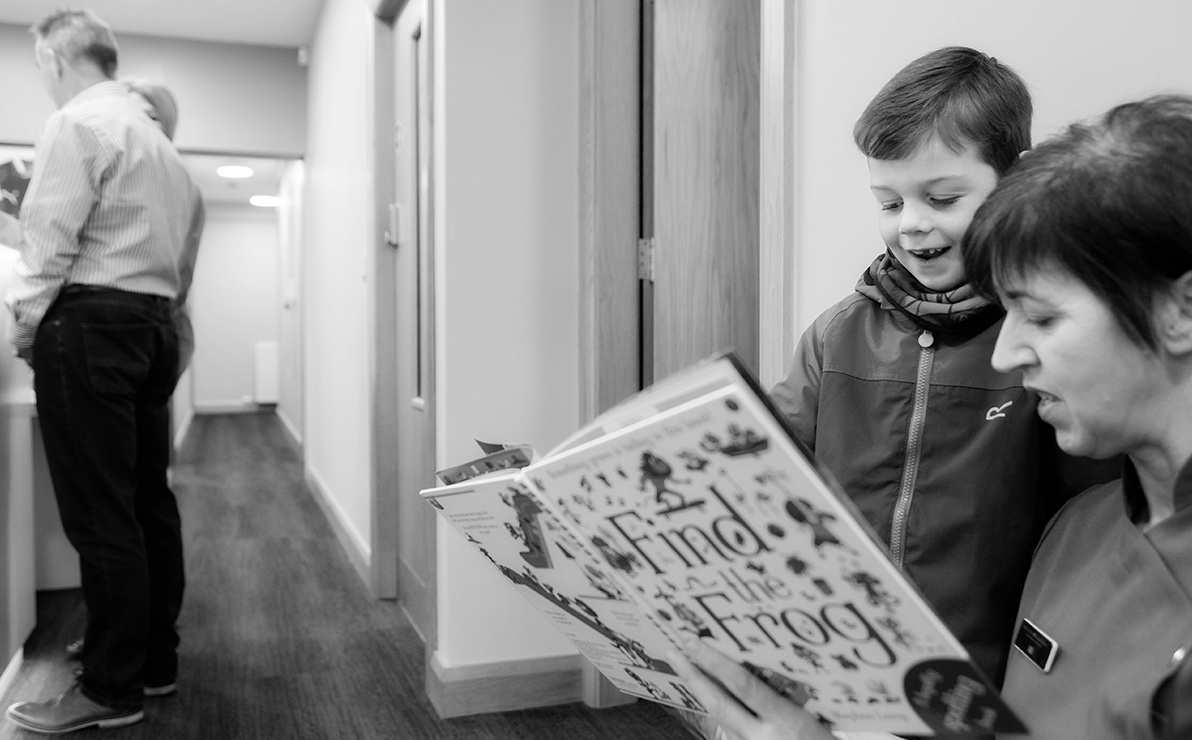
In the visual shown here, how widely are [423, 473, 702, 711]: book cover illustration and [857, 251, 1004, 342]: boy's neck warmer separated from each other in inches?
14.6

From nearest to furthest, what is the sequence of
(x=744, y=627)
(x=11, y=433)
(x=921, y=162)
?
(x=744, y=627) → (x=921, y=162) → (x=11, y=433)

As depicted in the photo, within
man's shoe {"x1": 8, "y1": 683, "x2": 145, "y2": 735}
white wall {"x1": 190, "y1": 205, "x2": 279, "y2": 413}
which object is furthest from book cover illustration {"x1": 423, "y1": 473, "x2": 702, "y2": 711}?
white wall {"x1": 190, "y1": 205, "x2": 279, "y2": 413}

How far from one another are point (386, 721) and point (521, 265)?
1.10 m

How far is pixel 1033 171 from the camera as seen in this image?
0.63 metres

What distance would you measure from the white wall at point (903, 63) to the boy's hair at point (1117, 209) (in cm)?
27

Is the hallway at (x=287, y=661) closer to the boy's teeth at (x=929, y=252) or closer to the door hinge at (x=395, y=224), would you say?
the door hinge at (x=395, y=224)

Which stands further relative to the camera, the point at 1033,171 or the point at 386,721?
the point at 386,721

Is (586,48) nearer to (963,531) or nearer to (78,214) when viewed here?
(78,214)

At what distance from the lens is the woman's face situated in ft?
1.96

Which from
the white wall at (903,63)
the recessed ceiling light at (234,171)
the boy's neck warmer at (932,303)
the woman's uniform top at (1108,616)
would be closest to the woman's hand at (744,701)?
the woman's uniform top at (1108,616)

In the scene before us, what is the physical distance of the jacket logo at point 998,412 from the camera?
83 centimetres

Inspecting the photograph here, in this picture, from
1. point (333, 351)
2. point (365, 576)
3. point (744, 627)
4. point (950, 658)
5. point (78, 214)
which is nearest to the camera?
point (950, 658)

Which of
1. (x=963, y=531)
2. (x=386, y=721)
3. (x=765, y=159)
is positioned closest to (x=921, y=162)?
(x=963, y=531)

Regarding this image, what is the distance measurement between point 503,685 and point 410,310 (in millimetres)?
1324
